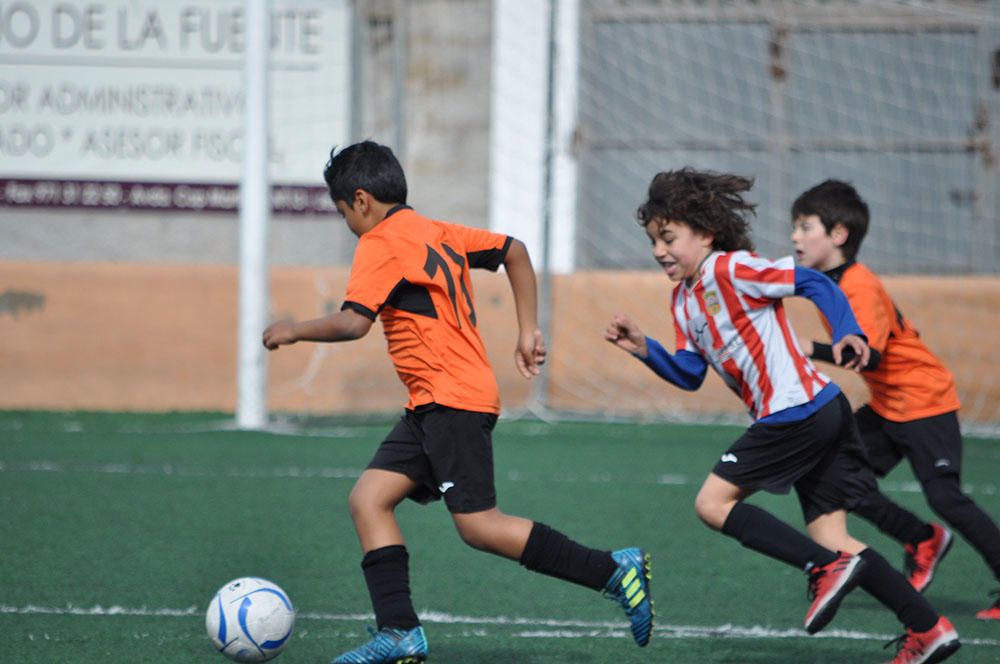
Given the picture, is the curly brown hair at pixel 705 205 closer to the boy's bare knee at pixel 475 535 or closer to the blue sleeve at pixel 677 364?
the blue sleeve at pixel 677 364

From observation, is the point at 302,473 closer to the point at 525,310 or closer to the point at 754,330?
the point at 525,310

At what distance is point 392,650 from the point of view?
139 inches

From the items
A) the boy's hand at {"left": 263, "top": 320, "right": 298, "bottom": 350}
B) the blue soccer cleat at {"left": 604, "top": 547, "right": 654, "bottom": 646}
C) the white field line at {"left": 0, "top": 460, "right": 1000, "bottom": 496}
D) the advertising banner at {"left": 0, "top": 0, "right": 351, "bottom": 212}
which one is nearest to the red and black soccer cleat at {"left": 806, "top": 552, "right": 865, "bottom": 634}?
the blue soccer cleat at {"left": 604, "top": 547, "right": 654, "bottom": 646}

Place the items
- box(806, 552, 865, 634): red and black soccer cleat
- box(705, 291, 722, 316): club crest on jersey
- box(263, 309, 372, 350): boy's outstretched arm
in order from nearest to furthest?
box(263, 309, 372, 350): boy's outstretched arm
box(806, 552, 865, 634): red and black soccer cleat
box(705, 291, 722, 316): club crest on jersey

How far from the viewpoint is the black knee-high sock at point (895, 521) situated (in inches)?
187

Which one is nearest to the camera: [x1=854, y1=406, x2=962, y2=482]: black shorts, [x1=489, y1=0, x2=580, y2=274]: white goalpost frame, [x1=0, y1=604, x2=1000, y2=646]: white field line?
[x1=0, y1=604, x2=1000, y2=646]: white field line

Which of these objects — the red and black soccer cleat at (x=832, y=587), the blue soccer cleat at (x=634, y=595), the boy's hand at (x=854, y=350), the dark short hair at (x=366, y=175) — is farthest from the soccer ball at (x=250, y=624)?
the boy's hand at (x=854, y=350)

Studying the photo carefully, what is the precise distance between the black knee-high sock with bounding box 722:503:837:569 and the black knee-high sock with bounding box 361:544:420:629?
3.00ft

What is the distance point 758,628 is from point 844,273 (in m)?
1.20

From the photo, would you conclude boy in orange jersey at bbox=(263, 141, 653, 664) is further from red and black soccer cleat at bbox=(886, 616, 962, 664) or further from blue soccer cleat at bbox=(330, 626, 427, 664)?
red and black soccer cleat at bbox=(886, 616, 962, 664)

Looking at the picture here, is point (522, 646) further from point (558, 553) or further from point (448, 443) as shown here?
point (448, 443)

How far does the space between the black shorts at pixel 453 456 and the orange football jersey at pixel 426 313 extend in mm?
43

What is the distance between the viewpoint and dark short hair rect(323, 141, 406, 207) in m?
3.80

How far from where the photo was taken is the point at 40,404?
10.2 metres
